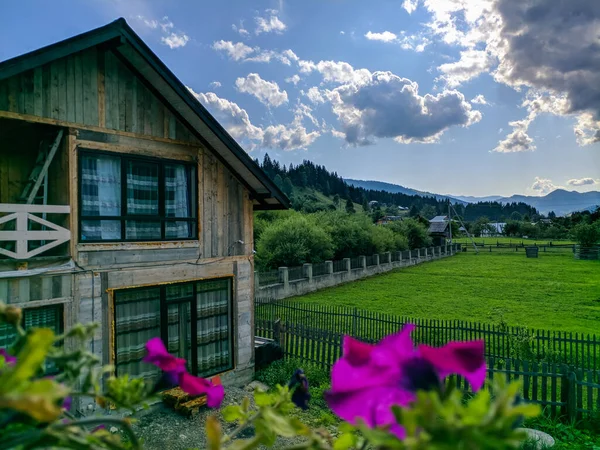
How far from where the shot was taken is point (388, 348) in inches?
31.5

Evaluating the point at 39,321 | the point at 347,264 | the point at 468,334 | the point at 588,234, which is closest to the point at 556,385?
the point at 468,334

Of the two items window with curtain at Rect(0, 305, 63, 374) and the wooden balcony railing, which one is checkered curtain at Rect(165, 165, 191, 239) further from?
window with curtain at Rect(0, 305, 63, 374)

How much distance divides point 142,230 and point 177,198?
1.02 meters

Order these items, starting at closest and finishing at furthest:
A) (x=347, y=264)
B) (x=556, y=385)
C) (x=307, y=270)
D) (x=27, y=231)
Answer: (x=27, y=231) → (x=556, y=385) → (x=307, y=270) → (x=347, y=264)

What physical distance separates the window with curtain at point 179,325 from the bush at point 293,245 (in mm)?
16632

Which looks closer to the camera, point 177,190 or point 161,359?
point 161,359

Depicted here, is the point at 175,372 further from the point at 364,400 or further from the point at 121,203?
the point at 121,203

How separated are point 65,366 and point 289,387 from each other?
0.66 m

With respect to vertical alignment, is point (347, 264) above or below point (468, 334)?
above

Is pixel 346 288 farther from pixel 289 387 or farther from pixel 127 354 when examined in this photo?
pixel 289 387

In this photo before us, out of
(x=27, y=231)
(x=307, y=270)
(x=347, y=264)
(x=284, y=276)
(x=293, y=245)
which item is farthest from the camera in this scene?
(x=347, y=264)

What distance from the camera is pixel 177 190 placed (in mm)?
9047

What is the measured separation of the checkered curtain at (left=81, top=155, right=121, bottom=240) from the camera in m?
7.71

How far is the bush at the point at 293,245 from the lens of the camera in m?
26.6
